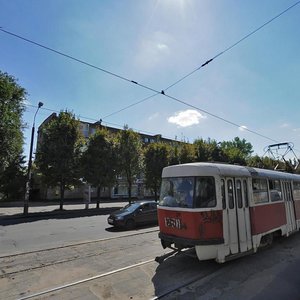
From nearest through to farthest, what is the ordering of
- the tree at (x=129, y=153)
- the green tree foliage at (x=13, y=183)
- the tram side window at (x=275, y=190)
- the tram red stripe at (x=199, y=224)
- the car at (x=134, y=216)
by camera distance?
the tram red stripe at (x=199, y=224) < the tram side window at (x=275, y=190) < the car at (x=134, y=216) < the tree at (x=129, y=153) < the green tree foliage at (x=13, y=183)

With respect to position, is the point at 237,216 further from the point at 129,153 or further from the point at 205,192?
the point at 129,153

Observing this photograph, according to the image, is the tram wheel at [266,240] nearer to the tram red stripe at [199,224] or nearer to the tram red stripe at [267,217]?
the tram red stripe at [267,217]

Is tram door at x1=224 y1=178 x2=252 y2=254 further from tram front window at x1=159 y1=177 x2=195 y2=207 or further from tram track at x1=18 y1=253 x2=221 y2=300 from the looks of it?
tram front window at x1=159 y1=177 x2=195 y2=207

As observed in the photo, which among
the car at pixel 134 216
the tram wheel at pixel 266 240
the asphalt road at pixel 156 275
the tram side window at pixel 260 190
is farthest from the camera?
the car at pixel 134 216

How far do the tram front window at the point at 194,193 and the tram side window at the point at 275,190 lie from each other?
3.61 metres

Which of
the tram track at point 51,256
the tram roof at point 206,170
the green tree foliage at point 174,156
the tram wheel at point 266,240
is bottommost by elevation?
the tram track at point 51,256

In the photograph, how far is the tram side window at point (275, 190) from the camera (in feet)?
31.7

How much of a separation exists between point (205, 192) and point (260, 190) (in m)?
2.75

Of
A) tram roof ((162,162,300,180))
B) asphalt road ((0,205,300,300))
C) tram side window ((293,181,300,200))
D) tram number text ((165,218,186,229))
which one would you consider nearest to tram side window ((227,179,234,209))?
tram roof ((162,162,300,180))

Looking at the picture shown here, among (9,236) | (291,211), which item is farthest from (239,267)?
(9,236)

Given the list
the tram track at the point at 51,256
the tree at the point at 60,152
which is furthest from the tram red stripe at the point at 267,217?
the tree at the point at 60,152

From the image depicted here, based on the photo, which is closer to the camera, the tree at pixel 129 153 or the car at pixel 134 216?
the car at pixel 134 216

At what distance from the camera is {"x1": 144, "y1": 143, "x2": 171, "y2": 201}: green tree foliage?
110 ft

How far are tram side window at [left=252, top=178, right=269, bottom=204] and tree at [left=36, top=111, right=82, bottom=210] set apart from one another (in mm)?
Result: 20171
